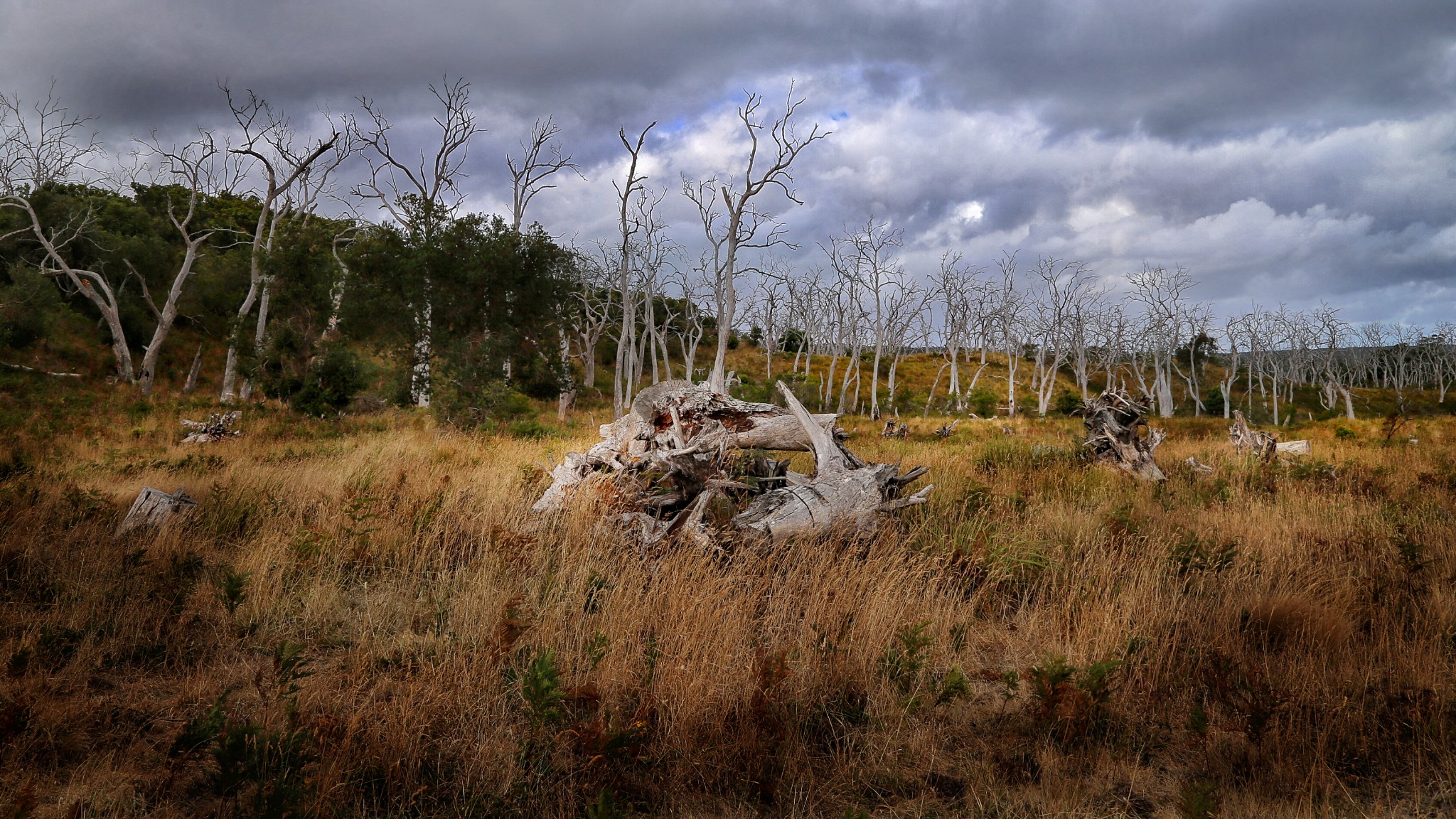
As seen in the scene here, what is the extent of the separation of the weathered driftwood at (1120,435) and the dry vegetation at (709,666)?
3.47m

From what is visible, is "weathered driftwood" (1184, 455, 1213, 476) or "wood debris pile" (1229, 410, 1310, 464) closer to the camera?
"weathered driftwood" (1184, 455, 1213, 476)

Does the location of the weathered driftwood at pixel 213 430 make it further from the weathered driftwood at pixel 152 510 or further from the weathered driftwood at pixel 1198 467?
the weathered driftwood at pixel 1198 467

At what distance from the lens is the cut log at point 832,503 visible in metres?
5.23

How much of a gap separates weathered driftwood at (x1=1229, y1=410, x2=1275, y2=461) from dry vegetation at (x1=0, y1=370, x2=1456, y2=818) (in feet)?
18.5

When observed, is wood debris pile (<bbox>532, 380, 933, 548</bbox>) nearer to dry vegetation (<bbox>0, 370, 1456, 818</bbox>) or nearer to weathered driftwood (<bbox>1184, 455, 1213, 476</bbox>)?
dry vegetation (<bbox>0, 370, 1456, 818</bbox>)

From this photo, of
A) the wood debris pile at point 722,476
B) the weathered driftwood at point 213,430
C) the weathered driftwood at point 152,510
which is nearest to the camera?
the wood debris pile at point 722,476

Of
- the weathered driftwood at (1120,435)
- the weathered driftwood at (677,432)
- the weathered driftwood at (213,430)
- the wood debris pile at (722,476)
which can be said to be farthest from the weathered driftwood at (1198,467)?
the weathered driftwood at (213,430)

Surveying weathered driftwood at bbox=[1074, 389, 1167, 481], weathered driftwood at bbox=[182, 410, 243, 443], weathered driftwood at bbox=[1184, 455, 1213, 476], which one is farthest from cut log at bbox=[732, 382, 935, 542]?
weathered driftwood at bbox=[182, 410, 243, 443]

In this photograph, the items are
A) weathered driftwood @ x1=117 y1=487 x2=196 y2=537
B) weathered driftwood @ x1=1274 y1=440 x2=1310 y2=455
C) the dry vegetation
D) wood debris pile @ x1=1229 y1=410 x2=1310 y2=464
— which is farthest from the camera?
weathered driftwood @ x1=1274 y1=440 x2=1310 y2=455

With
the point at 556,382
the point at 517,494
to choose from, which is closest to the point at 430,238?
the point at 556,382

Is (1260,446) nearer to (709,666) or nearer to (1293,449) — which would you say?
(1293,449)

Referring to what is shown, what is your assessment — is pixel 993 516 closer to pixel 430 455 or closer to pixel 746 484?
pixel 746 484

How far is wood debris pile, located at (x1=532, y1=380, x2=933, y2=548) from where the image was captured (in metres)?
5.37

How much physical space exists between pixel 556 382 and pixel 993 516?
19.5 meters
